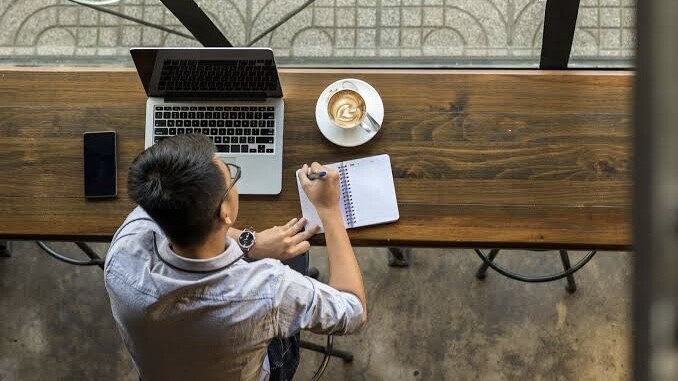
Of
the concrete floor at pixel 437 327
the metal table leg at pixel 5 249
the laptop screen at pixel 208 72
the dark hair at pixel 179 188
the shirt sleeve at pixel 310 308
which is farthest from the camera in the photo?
the metal table leg at pixel 5 249

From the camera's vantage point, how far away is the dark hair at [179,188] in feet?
4.47

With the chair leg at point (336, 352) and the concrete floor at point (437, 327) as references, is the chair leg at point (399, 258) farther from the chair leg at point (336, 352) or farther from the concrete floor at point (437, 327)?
the chair leg at point (336, 352)

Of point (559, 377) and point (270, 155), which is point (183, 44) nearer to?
point (270, 155)

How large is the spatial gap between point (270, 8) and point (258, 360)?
6.08 feet

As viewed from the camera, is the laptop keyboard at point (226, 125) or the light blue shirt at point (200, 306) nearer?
the light blue shirt at point (200, 306)

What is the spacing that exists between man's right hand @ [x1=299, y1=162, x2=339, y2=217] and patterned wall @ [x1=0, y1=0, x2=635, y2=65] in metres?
1.28

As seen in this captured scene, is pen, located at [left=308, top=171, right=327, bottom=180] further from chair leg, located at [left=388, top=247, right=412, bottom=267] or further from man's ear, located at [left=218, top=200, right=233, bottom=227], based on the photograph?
chair leg, located at [left=388, top=247, right=412, bottom=267]

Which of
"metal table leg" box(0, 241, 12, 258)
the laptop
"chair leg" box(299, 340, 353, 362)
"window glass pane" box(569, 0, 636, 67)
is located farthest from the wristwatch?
"window glass pane" box(569, 0, 636, 67)

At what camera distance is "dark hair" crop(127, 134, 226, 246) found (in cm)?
136

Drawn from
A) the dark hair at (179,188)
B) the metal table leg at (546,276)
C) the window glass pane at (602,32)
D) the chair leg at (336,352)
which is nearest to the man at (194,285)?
the dark hair at (179,188)

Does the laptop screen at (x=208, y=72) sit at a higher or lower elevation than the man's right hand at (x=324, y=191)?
higher

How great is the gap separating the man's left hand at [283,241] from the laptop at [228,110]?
107mm

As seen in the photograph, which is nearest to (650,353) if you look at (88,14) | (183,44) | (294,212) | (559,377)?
(294,212)

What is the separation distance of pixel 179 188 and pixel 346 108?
617 millimetres
